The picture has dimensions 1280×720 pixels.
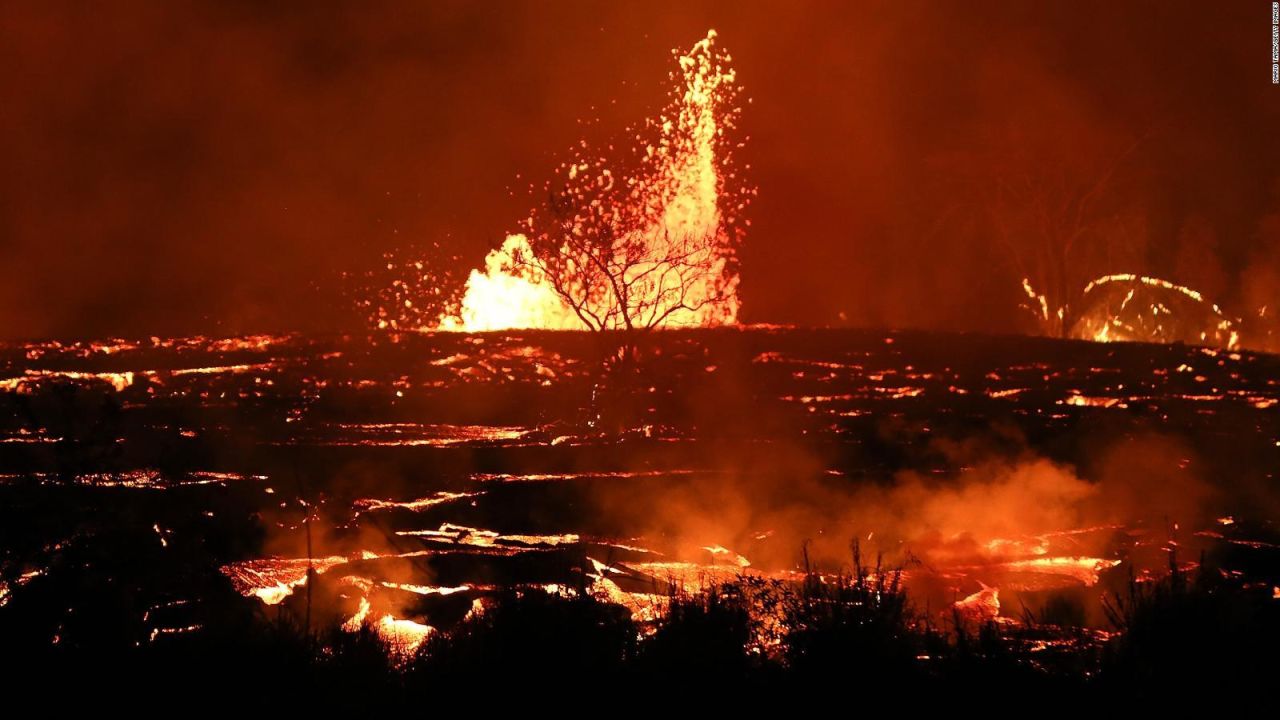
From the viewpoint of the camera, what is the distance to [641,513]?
43.4 feet

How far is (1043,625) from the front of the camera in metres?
7.39

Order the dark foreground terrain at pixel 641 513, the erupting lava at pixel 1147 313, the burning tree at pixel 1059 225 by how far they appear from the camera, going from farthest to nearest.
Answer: the erupting lava at pixel 1147 313
the burning tree at pixel 1059 225
the dark foreground terrain at pixel 641 513

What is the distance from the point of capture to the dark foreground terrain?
6117 millimetres

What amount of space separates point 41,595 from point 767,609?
4621mm

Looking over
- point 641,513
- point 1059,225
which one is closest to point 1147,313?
point 1059,225

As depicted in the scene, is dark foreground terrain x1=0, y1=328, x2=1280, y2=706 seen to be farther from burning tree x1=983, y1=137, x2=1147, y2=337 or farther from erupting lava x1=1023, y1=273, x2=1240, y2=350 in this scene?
erupting lava x1=1023, y1=273, x2=1240, y2=350

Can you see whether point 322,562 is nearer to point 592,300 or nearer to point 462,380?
point 462,380

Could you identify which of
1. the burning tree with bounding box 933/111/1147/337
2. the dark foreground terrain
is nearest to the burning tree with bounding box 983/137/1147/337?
the burning tree with bounding box 933/111/1147/337

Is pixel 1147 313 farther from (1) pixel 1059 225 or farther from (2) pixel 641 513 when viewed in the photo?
(2) pixel 641 513

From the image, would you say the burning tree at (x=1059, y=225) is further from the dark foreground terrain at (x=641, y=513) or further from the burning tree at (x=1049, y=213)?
the dark foreground terrain at (x=641, y=513)

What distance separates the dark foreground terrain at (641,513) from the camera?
20.1 ft

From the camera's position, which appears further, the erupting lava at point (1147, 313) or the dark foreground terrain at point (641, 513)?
the erupting lava at point (1147, 313)

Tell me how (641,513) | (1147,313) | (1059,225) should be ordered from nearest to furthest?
(641,513)
(1059,225)
(1147,313)

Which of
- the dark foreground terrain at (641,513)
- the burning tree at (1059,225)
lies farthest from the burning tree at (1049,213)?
the dark foreground terrain at (641,513)
